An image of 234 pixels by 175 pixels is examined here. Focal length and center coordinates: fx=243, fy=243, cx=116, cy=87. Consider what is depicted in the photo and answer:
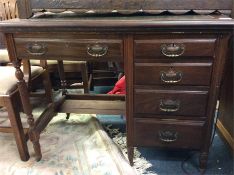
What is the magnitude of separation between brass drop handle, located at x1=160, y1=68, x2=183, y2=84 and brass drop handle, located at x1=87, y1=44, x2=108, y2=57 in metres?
0.27

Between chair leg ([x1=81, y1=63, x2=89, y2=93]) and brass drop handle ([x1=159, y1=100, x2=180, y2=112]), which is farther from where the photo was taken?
chair leg ([x1=81, y1=63, x2=89, y2=93])

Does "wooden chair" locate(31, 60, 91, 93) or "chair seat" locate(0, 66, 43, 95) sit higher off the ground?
"chair seat" locate(0, 66, 43, 95)

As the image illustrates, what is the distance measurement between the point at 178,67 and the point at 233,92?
0.52 metres

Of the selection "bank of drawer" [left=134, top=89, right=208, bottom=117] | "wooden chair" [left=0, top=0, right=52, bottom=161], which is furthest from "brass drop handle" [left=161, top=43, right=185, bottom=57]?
"wooden chair" [left=0, top=0, right=52, bottom=161]

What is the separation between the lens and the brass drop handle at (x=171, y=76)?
107 centimetres

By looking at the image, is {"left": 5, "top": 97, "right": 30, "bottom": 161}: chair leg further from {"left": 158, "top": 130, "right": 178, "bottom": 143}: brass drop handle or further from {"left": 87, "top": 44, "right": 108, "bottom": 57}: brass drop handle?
{"left": 158, "top": 130, "right": 178, "bottom": 143}: brass drop handle

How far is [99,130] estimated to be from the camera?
64.3 inches

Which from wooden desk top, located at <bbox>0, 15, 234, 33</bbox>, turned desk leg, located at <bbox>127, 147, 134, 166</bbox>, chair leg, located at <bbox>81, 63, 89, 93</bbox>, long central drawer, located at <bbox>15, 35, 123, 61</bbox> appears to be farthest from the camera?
chair leg, located at <bbox>81, 63, 89, 93</bbox>

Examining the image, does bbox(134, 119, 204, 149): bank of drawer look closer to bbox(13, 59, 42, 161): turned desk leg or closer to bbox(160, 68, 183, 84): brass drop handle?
bbox(160, 68, 183, 84): brass drop handle

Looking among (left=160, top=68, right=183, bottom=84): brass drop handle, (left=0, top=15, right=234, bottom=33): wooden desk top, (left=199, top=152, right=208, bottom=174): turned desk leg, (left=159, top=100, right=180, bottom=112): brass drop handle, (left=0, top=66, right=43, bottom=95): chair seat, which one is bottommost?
(left=199, top=152, right=208, bottom=174): turned desk leg

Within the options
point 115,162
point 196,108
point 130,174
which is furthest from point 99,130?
point 196,108

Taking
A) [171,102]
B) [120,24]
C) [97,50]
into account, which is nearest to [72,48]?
[97,50]

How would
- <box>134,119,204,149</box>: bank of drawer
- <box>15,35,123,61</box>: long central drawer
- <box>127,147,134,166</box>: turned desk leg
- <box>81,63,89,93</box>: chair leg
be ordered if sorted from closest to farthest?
<box>15,35,123,61</box>: long central drawer → <box>134,119,204,149</box>: bank of drawer → <box>127,147,134,166</box>: turned desk leg → <box>81,63,89,93</box>: chair leg

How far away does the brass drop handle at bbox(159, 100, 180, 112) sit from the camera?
1134 millimetres
